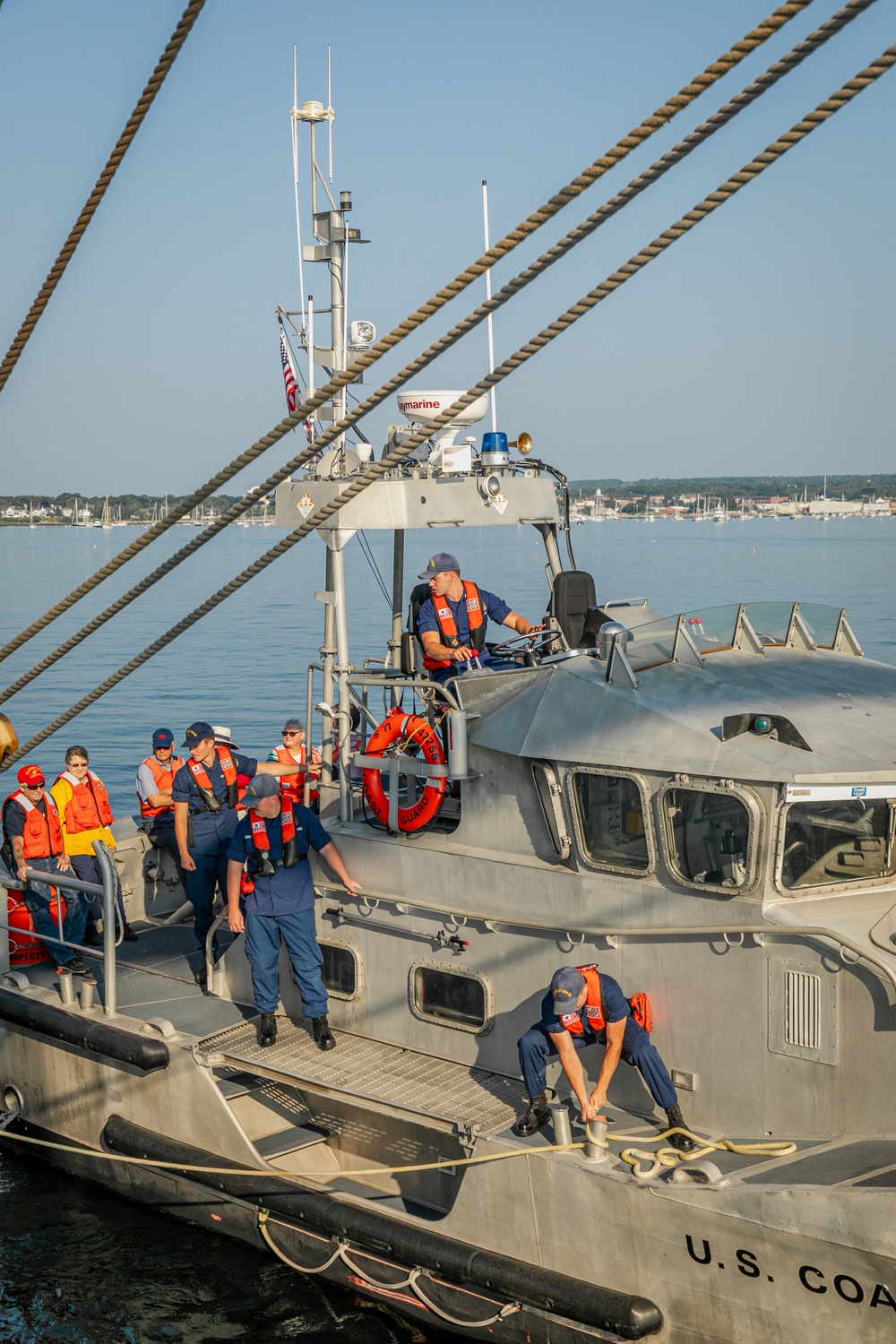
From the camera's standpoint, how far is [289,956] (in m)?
8.77

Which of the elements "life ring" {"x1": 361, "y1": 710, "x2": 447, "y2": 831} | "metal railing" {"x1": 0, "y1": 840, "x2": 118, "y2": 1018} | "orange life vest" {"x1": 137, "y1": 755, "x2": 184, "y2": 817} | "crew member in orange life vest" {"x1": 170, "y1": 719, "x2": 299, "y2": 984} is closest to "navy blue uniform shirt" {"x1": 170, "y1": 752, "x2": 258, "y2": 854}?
"crew member in orange life vest" {"x1": 170, "y1": 719, "x2": 299, "y2": 984}

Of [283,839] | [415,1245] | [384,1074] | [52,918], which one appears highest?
[283,839]

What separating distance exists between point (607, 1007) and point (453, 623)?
10.1 ft

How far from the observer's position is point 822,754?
22.1 feet

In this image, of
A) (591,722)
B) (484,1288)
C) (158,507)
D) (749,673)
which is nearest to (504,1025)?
(484,1288)

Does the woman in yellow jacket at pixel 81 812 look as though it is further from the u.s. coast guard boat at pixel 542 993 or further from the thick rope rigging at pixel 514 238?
the thick rope rigging at pixel 514 238

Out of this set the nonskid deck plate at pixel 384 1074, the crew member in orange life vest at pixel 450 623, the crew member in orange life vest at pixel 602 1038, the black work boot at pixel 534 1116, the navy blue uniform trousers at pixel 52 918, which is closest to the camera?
the crew member in orange life vest at pixel 602 1038

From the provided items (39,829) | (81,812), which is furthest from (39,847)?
(81,812)

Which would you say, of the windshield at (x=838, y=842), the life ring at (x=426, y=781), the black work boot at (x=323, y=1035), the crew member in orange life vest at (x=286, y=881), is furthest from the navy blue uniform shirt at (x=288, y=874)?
the windshield at (x=838, y=842)

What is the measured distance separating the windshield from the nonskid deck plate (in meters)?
2.19

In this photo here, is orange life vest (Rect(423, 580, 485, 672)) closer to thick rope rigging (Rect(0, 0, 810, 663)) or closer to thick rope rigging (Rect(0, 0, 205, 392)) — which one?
thick rope rigging (Rect(0, 0, 810, 663))

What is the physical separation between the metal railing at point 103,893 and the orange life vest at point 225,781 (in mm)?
890

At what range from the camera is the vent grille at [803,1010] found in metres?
6.59

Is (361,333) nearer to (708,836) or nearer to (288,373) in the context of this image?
(288,373)
